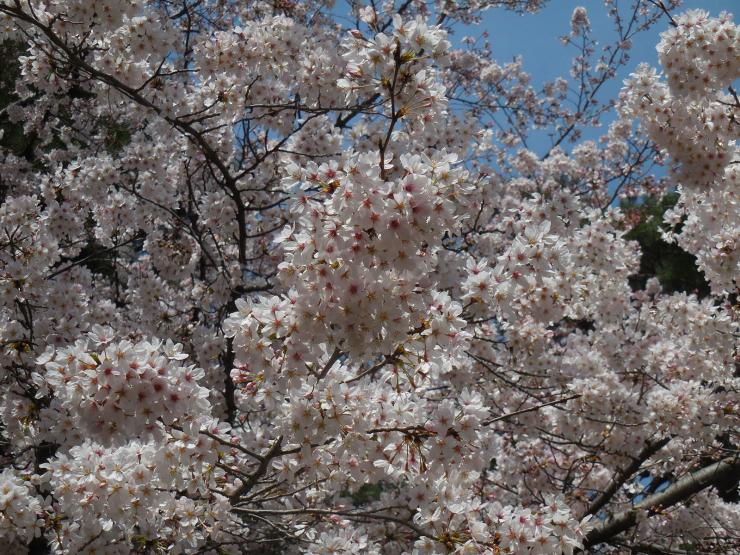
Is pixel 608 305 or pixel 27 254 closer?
pixel 27 254

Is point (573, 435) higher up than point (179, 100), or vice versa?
point (179, 100)

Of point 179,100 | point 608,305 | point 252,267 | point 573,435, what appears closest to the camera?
point 179,100

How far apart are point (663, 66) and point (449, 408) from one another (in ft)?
9.92

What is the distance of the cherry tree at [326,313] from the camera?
8.55 ft

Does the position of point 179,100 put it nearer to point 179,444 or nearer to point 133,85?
point 133,85

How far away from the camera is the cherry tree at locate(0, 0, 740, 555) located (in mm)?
2605

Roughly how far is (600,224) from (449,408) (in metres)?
3.72

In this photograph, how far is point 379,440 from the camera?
3.31 m

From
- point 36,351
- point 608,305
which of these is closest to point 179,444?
point 36,351

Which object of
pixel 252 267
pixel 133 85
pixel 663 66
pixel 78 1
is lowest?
pixel 663 66

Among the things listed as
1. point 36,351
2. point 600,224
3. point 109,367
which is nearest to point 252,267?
point 36,351

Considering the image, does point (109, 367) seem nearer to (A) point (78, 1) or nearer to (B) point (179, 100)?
(A) point (78, 1)

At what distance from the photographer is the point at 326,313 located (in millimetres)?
2545

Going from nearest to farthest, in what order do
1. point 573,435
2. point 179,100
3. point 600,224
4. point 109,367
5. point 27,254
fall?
1. point 109,367
2. point 27,254
3. point 179,100
4. point 600,224
5. point 573,435
